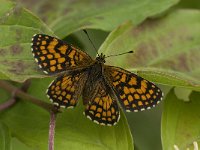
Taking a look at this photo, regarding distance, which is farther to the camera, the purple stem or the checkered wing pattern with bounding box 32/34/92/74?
the purple stem

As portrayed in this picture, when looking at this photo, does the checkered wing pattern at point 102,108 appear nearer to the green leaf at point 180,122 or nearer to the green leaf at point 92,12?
the green leaf at point 180,122

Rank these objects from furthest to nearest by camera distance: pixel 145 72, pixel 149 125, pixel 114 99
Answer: pixel 149 125, pixel 114 99, pixel 145 72

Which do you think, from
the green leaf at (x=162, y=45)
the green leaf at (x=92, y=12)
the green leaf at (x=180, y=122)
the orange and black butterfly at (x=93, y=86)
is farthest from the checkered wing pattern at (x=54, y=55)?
the green leaf at (x=180, y=122)

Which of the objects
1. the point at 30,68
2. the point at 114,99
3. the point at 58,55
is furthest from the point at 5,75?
the point at 114,99

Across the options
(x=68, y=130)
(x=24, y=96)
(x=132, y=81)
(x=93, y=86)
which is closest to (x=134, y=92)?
(x=132, y=81)

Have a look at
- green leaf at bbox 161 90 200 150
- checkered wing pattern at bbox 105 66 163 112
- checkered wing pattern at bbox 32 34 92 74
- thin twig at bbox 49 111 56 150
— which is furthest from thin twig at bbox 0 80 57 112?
green leaf at bbox 161 90 200 150

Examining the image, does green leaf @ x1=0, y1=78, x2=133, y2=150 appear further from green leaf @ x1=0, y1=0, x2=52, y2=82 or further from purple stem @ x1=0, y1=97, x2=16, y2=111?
green leaf @ x1=0, y1=0, x2=52, y2=82

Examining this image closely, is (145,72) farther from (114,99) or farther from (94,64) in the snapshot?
(94,64)
